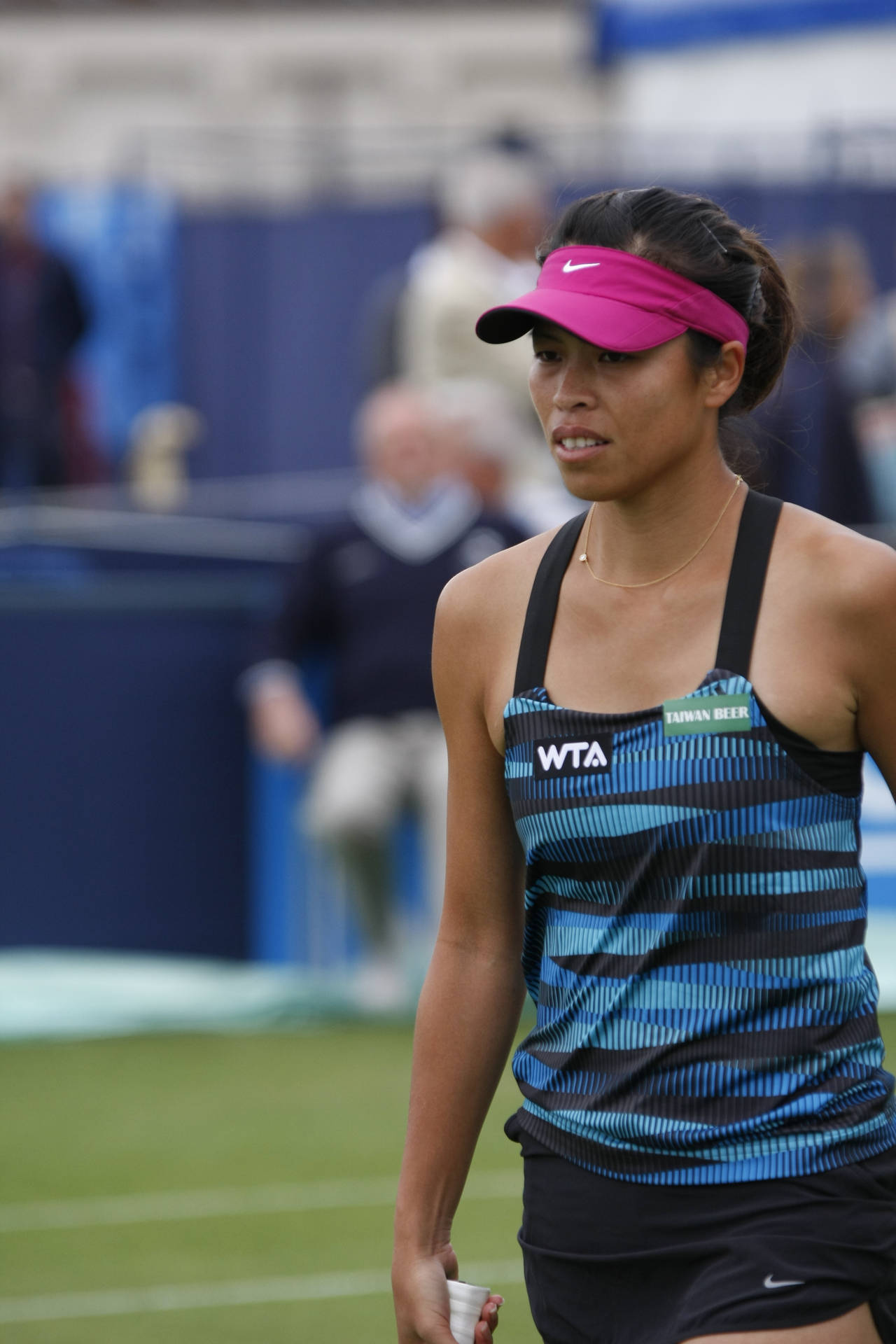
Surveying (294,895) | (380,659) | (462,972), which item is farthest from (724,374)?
(294,895)

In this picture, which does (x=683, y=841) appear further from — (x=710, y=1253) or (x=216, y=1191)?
(x=216, y=1191)

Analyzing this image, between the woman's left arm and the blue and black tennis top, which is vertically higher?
the woman's left arm

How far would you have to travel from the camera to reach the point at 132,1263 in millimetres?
5082

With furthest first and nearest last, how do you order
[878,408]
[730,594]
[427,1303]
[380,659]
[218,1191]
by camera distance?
[878,408] < [380,659] < [218,1191] < [427,1303] < [730,594]

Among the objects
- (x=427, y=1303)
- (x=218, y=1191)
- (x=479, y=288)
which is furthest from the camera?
(x=479, y=288)

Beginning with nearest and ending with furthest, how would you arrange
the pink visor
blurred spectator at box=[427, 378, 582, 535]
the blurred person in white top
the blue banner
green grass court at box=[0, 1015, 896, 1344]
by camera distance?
1. the pink visor
2. green grass court at box=[0, 1015, 896, 1344]
3. blurred spectator at box=[427, 378, 582, 535]
4. the blurred person in white top
5. the blue banner

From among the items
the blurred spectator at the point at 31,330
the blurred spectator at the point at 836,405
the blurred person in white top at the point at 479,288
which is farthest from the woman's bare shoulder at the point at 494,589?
the blurred spectator at the point at 31,330

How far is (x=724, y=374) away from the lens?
8.29ft

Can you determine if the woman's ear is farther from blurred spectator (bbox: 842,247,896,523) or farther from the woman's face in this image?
blurred spectator (bbox: 842,247,896,523)

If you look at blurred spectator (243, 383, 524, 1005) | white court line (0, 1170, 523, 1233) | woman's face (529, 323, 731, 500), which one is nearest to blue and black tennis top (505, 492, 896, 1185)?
woman's face (529, 323, 731, 500)

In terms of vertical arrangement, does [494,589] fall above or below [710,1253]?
above

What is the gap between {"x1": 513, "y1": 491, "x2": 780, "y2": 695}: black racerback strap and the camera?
243cm

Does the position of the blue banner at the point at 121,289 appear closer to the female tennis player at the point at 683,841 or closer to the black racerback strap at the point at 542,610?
the black racerback strap at the point at 542,610

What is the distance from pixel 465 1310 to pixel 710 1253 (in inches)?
14.1
